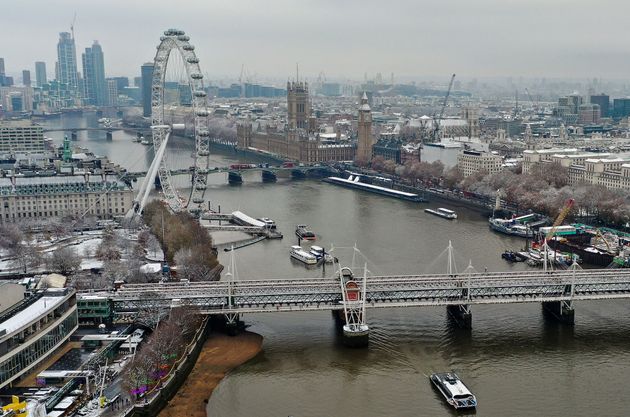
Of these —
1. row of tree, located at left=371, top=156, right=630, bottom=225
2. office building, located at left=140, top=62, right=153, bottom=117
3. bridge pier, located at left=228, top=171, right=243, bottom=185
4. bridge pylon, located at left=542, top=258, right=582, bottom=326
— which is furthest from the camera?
office building, located at left=140, top=62, right=153, bottom=117

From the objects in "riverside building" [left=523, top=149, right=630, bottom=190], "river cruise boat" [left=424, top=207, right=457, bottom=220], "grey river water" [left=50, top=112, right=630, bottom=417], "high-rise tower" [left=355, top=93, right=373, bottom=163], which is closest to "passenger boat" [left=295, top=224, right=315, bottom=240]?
"grey river water" [left=50, top=112, right=630, bottom=417]

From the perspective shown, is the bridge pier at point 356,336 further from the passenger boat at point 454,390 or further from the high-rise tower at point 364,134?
the high-rise tower at point 364,134

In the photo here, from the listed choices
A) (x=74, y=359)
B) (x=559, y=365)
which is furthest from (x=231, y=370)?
(x=559, y=365)

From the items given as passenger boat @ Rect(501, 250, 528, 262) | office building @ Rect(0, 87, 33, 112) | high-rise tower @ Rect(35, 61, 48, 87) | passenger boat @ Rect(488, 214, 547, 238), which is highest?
high-rise tower @ Rect(35, 61, 48, 87)

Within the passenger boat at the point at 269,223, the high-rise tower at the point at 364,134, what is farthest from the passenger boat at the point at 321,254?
the high-rise tower at the point at 364,134

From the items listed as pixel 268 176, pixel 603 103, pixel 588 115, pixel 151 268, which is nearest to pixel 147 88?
pixel 268 176

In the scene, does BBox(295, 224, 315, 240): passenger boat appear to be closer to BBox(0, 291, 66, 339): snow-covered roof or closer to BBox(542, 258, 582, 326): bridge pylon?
BBox(542, 258, 582, 326): bridge pylon
